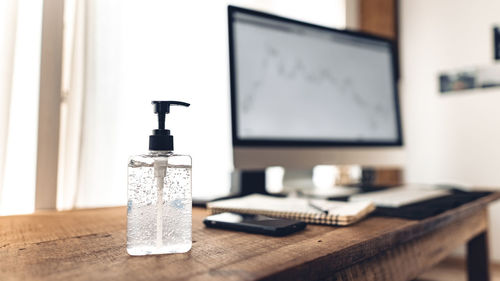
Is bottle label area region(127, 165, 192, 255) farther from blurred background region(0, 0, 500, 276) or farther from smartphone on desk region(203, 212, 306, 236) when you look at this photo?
blurred background region(0, 0, 500, 276)

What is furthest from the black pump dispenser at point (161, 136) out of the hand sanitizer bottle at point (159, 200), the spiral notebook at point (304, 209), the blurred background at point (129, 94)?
the blurred background at point (129, 94)

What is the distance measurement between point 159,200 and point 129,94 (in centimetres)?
93

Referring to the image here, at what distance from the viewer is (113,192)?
4.15 feet

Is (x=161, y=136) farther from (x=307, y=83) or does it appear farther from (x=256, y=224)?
(x=307, y=83)

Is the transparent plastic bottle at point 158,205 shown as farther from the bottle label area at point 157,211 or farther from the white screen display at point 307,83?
the white screen display at point 307,83

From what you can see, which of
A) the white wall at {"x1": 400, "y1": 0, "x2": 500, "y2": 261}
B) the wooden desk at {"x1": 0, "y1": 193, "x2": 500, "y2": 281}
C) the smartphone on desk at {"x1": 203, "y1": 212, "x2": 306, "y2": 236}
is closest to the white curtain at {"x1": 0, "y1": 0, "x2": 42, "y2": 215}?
the wooden desk at {"x1": 0, "y1": 193, "x2": 500, "y2": 281}

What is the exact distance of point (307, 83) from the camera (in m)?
1.11

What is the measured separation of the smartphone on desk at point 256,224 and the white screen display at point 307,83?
1.18ft

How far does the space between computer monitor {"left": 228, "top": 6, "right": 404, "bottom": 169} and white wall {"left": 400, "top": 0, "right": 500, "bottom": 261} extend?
109 centimetres

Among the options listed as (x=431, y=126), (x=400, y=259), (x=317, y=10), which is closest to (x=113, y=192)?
(x=400, y=259)

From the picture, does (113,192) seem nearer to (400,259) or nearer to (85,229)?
(85,229)

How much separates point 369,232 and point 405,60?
7.06ft

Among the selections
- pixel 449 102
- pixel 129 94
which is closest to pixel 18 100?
pixel 129 94

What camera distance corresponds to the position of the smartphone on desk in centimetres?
55
